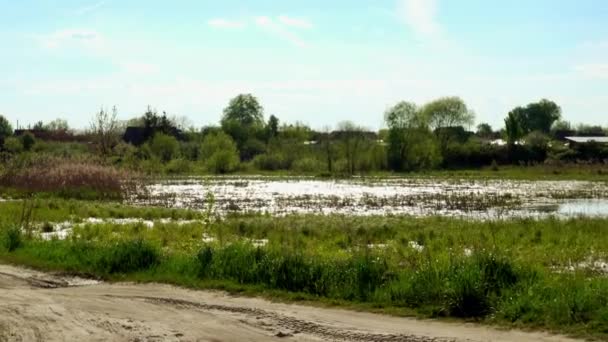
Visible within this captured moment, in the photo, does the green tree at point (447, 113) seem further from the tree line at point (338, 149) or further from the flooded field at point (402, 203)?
the flooded field at point (402, 203)

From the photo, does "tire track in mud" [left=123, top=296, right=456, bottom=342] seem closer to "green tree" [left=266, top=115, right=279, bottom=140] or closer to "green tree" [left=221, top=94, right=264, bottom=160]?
"green tree" [left=221, top=94, right=264, bottom=160]

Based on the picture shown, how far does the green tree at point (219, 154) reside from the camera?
88.2 meters

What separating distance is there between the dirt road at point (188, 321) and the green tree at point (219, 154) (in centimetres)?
7503

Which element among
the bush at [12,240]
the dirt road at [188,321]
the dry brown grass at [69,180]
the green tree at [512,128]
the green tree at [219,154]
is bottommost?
the dirt road at [188,321]

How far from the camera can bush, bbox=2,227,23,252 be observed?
18547 mm

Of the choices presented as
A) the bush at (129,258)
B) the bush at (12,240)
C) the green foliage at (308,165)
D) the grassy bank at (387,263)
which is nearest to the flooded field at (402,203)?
the grassy bank at (387,263)

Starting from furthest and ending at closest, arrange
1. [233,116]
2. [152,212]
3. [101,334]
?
[233,116] < [152,212] < [101,334]

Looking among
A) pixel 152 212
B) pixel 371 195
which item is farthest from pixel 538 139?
pixel 152 212

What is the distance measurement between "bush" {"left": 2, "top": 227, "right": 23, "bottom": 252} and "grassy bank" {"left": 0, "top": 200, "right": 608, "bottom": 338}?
30mm

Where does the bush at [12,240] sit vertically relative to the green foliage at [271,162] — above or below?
below

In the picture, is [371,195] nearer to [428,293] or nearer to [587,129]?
[428,293]

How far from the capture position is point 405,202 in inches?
1492

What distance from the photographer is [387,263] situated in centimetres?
1336

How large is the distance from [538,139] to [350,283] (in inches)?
3570
